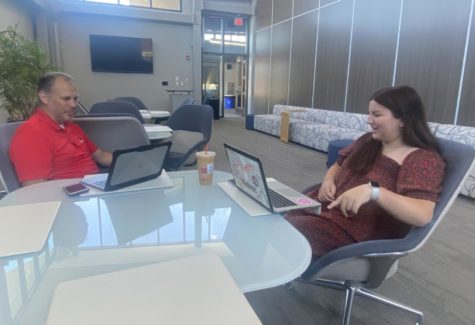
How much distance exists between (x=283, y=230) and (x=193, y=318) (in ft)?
1.63

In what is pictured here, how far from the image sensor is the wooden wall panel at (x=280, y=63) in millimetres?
7941

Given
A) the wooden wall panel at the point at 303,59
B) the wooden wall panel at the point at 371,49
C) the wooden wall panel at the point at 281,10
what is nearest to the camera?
the wooden wall panel at the point at 371,49

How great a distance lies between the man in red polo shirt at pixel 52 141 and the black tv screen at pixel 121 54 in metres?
7.42

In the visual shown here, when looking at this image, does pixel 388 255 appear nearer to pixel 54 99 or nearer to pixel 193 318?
pixel 193 318

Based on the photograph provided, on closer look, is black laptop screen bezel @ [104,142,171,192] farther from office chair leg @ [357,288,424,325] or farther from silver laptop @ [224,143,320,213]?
office chair leg @ [357,288,424,325]

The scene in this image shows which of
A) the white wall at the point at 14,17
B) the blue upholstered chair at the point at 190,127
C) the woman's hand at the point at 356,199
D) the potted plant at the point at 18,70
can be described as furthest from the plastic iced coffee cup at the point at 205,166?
the white wall at the point at 14,17

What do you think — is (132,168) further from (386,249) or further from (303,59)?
(303,59)

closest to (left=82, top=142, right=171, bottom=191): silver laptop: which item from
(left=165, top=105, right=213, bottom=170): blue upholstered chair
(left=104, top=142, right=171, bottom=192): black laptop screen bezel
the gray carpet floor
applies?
(left=104, top=142, right=171, bottom=192): black laptop screen bezel

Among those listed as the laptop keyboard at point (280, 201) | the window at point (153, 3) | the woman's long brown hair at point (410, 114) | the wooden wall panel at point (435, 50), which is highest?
the window at point (153, 3)

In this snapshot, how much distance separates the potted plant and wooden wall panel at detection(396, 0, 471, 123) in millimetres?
4880

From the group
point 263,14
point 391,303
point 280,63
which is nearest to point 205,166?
point 391,303

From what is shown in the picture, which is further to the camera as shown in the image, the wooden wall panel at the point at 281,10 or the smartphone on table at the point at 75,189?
the wooden wall panel at the point at 281,10

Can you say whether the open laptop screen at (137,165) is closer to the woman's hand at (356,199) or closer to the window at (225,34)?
the woman's hand at (356,199)

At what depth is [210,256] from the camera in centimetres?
83
